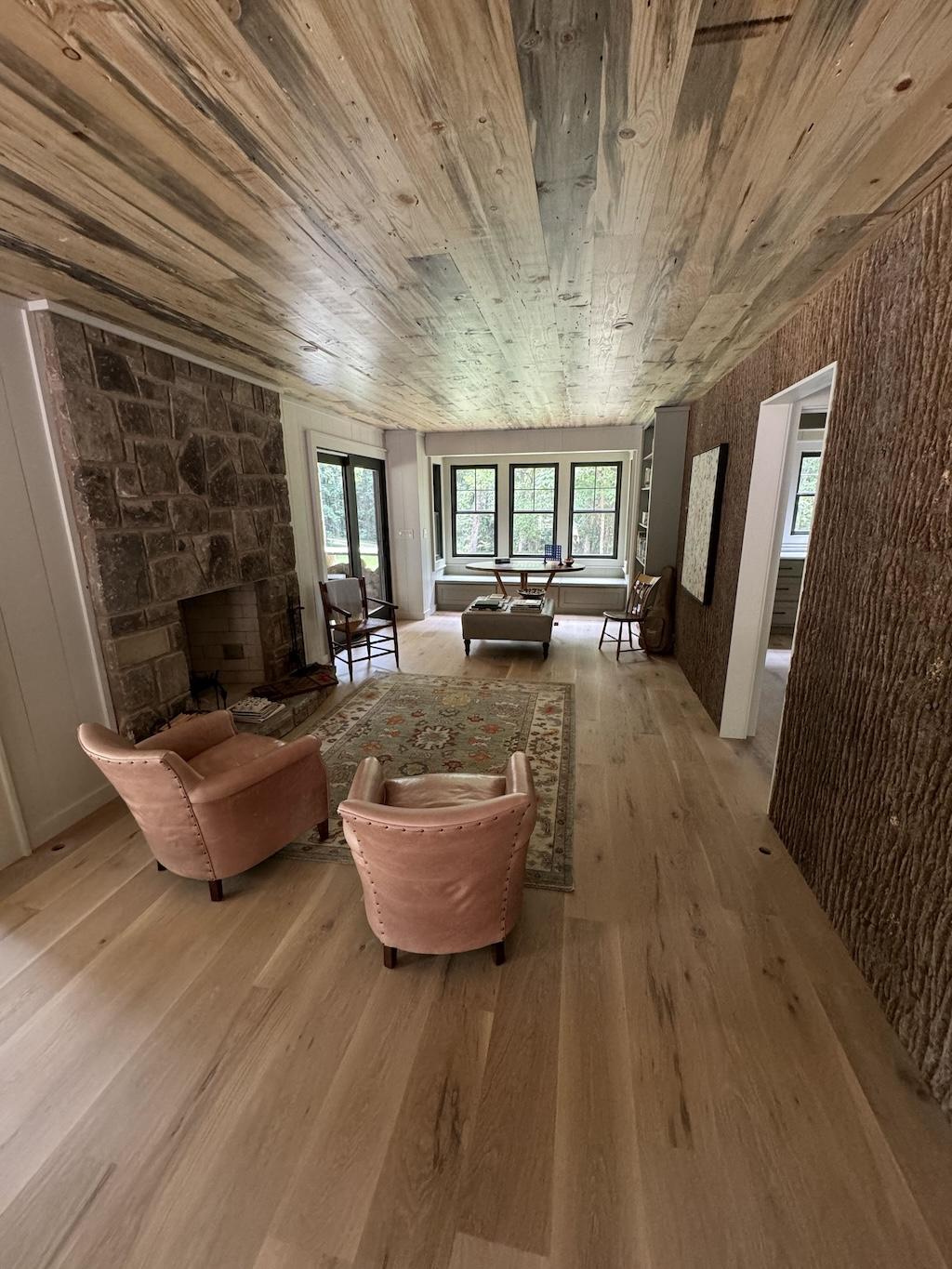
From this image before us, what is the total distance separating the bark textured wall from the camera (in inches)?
54.7

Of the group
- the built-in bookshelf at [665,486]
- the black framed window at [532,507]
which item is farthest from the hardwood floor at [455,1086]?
the black framed window at [532,507]

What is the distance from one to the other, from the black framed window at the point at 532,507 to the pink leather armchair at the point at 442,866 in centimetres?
610

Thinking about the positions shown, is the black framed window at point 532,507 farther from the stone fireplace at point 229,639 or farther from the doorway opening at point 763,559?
the stone fireplace at point 229,639

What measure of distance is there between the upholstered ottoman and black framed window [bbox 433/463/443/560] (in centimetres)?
269

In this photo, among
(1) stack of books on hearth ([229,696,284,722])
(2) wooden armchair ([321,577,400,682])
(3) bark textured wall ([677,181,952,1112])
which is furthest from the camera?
(2) wooden armchair ([321,577,400,682])

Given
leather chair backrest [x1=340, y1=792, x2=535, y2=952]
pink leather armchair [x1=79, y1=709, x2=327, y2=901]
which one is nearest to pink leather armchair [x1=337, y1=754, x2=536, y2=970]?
leather chair backrest [x1=340, y1=792, x2=535, y2=952]

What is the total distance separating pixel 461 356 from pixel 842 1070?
3.59m

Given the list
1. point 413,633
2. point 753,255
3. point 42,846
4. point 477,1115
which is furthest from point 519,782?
point 413,633

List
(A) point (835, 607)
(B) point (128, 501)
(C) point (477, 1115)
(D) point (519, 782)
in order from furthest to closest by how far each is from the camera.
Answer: (B) point (128, 501), (A) point (835, 607), (D) point (519, 782), (C) point (477, 1115)

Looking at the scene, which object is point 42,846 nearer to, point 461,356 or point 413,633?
point 461,356

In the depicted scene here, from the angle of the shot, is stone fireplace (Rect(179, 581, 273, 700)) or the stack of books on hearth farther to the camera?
stone fireplace (Rect(179, 581, 273, 700))

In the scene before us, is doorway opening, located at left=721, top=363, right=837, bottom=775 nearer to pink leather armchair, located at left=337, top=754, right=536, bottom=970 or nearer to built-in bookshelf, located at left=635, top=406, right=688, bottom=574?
built-in bookshelf, located at left=635, top=406, right=688, bottom=574

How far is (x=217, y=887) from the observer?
207 cm

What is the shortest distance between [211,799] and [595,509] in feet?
21.7
